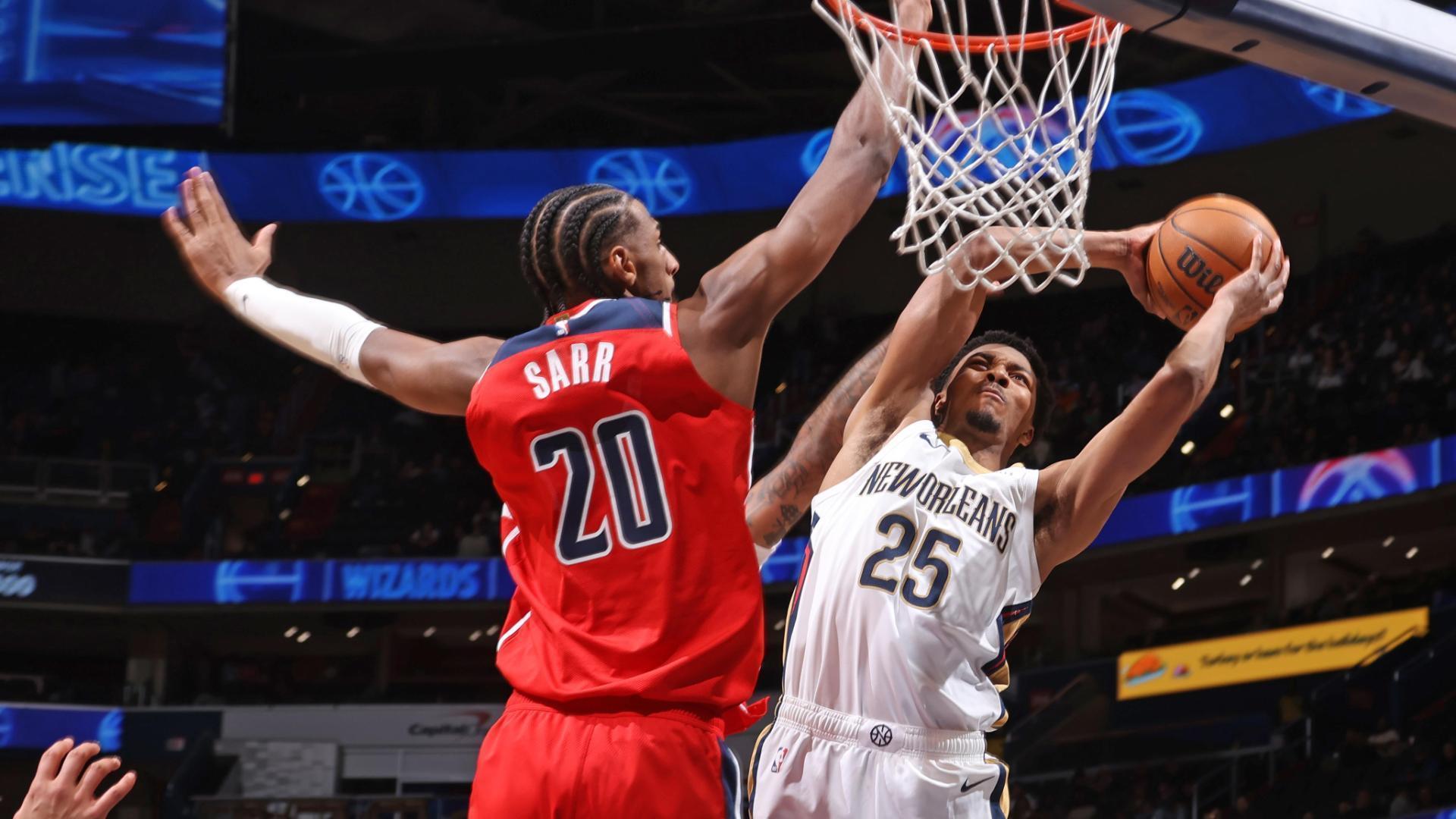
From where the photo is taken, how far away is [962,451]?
3754mm

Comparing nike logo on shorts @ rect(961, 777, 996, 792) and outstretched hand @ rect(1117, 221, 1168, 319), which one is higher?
outstretched hand @ rect(1117, 221, 1168, 319)

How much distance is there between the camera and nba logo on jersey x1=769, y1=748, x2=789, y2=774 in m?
3.55

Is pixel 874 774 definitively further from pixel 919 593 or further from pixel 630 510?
pixel 630 510

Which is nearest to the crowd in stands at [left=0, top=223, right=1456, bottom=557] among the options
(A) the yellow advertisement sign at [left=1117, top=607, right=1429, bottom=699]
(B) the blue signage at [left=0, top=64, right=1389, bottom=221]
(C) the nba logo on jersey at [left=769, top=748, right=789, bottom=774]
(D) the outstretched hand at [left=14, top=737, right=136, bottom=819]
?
(A) the yellow advertisement sign at [left=1117, top=607, right=1429, bottom=699]

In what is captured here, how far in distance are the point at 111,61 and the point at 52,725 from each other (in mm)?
7403

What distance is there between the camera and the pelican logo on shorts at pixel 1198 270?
371 centimetres

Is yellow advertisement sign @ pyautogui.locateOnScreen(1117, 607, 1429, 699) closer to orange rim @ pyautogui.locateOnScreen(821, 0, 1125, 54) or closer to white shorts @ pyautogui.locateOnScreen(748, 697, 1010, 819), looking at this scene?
orange rim @ pyautogui.locateOnScreen(821, 0, 1125, 54)

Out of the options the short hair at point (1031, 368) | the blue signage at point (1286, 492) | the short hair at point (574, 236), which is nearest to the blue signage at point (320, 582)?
the blue signage at point (1286, 492)

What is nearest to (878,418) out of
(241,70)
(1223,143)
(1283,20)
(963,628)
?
(963,628)

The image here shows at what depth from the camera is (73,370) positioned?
69.8 ft

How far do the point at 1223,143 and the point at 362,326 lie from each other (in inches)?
554

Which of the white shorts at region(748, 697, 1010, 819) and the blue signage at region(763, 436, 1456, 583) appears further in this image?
the blue signage at region(763, 436, 1456, 583)

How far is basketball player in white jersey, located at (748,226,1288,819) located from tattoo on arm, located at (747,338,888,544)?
12 centimetres

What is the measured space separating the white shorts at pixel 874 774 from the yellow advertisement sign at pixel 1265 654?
35.3 feet
